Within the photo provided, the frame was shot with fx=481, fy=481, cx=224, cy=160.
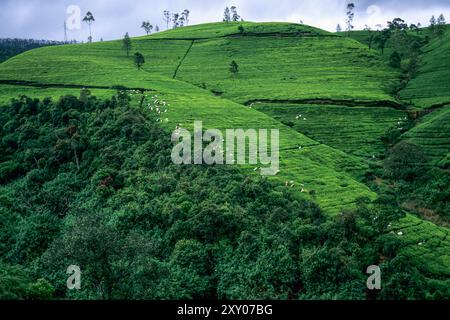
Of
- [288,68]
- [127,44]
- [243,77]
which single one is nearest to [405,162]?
[243,77]

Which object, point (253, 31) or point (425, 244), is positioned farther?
Result: point (253, 31)

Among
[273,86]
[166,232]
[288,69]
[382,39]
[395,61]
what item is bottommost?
[166,232]

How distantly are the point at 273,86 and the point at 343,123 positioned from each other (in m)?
29.4

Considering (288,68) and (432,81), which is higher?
(288,68)

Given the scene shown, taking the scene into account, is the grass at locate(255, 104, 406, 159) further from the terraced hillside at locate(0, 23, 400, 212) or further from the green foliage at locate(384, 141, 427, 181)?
the green foliage at locate(384, 141, 427, 181)

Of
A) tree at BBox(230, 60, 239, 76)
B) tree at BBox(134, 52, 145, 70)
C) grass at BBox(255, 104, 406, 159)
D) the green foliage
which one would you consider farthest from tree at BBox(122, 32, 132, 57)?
the green foliage

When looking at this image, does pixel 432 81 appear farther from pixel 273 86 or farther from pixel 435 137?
pixel 435 137

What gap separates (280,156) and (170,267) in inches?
1120

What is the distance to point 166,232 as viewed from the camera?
59.8 m

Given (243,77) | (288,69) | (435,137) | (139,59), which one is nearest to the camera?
(435,137)

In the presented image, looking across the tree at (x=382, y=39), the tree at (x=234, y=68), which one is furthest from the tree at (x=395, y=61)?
the tree at (x=234, y=68)

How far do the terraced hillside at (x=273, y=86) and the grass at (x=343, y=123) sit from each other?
199 mm

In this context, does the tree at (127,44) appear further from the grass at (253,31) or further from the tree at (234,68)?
the tree at (234,68)
